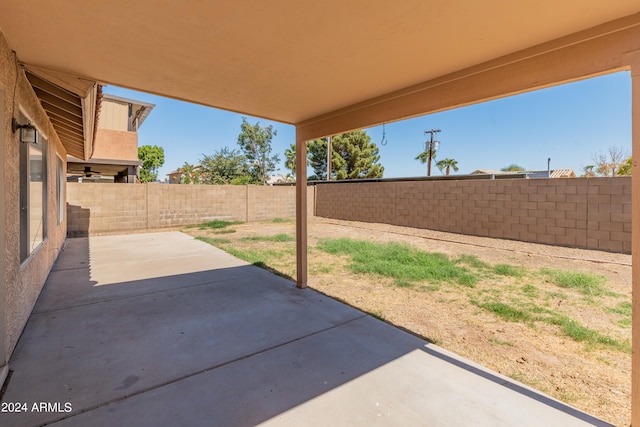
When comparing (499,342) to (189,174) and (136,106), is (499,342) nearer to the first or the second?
(136,106)

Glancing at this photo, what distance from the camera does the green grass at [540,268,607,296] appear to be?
499 cm

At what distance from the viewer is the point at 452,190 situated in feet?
34.7

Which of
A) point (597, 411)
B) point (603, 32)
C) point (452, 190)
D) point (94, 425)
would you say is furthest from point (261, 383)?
point (452, 190)

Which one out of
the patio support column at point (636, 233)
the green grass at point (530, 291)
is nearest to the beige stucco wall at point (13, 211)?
the patio support column at point (636, 233)

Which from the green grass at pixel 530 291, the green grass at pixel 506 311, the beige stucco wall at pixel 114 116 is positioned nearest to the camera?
the green grass at pixel 506 311

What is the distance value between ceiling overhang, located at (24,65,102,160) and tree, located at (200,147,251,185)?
68.1 ft

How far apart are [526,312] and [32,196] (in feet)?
22.0

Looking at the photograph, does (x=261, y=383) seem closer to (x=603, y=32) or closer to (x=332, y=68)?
(x=332, y=68)

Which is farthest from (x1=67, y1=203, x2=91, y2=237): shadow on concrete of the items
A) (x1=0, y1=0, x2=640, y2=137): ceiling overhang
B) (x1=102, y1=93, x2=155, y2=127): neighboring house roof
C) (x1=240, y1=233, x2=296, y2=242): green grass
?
(x1=0, y1=0, x2=640, y2=137): ceiling overhang

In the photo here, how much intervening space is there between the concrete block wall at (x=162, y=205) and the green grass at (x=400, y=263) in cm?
691

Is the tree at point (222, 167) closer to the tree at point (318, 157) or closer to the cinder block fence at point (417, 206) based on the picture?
the tree at point (318, 157)

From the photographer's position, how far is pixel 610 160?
18.8 metres

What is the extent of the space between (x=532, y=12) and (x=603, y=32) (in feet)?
1.81

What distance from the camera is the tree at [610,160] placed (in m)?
18.2
